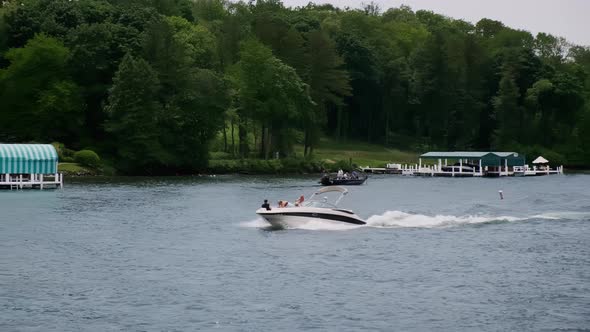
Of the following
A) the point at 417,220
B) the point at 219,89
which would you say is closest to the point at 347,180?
the point at 219,89

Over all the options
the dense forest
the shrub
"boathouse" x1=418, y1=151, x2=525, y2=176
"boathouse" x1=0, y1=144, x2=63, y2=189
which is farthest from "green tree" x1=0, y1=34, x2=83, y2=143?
"boathouse" x1=418, y1=151, x2=525, y2=176

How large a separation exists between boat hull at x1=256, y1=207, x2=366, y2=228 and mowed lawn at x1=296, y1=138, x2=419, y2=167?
3867 inches

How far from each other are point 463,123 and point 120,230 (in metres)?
133

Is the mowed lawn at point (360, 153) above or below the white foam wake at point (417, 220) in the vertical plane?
above

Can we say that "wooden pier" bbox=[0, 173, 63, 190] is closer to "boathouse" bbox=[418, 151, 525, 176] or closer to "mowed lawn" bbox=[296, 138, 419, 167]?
"mowed lawn" bbox=[296, 138, 419, 167]

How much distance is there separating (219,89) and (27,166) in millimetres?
41989

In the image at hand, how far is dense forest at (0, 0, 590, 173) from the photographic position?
138 meters

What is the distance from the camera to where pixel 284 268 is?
52906 millimetres

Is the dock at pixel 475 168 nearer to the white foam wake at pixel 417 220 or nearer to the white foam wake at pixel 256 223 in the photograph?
the white foam wake at pixel 417 220

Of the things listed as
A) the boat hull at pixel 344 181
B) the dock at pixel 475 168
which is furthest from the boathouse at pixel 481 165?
the boat hull at pixel 344 181

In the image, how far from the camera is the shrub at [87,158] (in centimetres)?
13275

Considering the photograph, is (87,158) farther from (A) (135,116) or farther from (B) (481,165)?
(B) (481,165)

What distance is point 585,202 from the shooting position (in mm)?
96438

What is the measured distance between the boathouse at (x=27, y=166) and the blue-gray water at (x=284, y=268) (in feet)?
53.9
